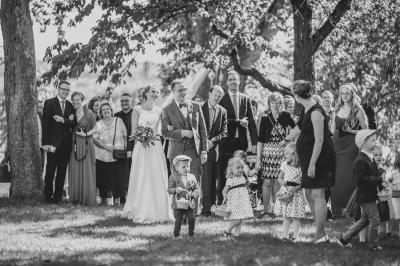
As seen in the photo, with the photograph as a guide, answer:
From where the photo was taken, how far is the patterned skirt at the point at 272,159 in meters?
11.7

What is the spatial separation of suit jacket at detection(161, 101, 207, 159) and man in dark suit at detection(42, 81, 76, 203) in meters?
3.28

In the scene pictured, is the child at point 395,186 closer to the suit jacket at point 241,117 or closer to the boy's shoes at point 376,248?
the boy's shoes at point 376,248

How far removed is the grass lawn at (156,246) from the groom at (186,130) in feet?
3.51

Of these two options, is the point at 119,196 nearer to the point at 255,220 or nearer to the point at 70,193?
the point at 70,193

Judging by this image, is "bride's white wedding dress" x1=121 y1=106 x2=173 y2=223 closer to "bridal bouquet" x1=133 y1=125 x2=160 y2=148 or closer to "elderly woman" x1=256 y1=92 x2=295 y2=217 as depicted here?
"bridal bouquet" x1=133 y1=125 x2=160 y2=148

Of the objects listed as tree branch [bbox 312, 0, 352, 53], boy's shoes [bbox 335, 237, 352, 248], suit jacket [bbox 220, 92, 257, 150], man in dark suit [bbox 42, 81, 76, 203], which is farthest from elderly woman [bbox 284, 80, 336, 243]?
tree branch [bbox 312, 0, 352, 53]

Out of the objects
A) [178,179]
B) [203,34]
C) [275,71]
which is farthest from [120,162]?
[275,71]

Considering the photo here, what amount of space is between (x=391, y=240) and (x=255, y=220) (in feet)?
8.19

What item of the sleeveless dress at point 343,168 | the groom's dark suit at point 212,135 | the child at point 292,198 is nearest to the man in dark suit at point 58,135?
the groom's dark suit at point 212,135

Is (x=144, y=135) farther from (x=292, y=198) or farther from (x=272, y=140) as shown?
(x=292, y=198)

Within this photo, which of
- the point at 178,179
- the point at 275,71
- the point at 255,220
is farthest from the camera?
the point at 275,71

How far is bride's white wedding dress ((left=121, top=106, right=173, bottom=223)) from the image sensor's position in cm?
1119

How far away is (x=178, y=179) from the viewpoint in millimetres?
9148

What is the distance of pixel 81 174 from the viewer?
14.0 metres
